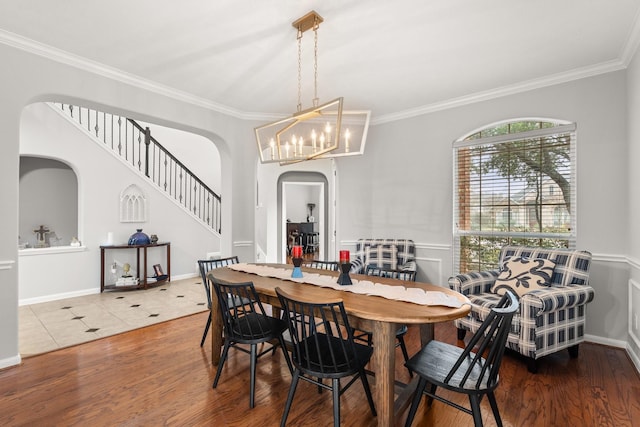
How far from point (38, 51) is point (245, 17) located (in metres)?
2.02

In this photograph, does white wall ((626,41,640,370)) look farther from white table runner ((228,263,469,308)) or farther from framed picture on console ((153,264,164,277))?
framed picture on console ((153,264,164,277))

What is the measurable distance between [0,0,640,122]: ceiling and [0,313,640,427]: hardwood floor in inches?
111

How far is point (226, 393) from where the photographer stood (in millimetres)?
2305

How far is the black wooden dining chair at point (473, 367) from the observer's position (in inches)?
61.4

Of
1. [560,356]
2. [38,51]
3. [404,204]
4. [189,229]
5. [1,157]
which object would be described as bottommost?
[560,356]

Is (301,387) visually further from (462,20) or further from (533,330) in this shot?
(462,20)

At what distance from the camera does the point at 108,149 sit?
5.41 metres

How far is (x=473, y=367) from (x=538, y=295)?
54.5 inches

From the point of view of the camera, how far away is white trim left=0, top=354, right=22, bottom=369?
2.67 m

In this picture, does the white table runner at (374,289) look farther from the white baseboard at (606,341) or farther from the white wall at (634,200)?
the white baseboard at (606,341)

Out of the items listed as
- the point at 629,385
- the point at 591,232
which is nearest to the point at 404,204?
the point at 591,232

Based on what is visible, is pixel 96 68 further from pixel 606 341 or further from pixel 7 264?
pixel 606 341

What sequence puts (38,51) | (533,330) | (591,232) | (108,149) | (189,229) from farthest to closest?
1. (189,229)
2. (108,149)
3. (591,232)
4. (38,51)
5. (533,330)

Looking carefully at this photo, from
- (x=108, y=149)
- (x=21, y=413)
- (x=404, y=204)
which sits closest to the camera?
(x=21, y=413)
